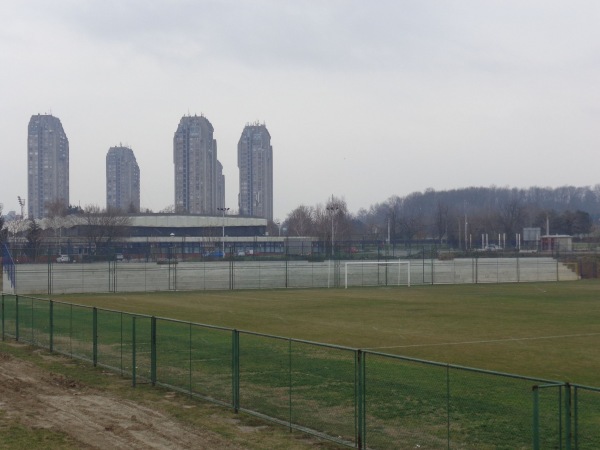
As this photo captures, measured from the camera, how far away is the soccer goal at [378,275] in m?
77.9

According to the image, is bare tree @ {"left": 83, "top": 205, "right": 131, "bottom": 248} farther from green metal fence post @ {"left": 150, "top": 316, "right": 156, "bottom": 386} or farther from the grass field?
green metal fence post @ {"left": 150, "top": 316, "right": 156, "bottom": 386}

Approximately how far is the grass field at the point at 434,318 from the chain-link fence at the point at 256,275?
6590mm

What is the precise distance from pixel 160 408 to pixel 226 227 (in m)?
158

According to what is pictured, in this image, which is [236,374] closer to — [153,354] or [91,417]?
[91,417]

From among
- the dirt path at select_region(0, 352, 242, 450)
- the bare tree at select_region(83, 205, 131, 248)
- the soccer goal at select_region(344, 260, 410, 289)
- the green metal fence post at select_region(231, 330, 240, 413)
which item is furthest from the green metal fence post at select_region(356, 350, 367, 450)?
the bare tree at select_region(83, 205, 131, 248)

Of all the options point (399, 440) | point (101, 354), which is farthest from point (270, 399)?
point (101, 354)

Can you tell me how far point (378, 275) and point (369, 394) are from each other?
202 feet

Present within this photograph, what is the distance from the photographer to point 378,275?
7719cm

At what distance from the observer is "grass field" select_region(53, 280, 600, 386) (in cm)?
2739

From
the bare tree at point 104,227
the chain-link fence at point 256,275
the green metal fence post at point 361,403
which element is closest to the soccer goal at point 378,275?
the chain-link fence at point 256,275

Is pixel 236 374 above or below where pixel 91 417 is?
above

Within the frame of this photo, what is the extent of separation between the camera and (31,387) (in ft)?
67.9

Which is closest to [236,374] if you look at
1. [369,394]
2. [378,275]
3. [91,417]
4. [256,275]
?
[91,417]

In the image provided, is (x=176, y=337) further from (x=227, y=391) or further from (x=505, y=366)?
(x=505, y=366)
